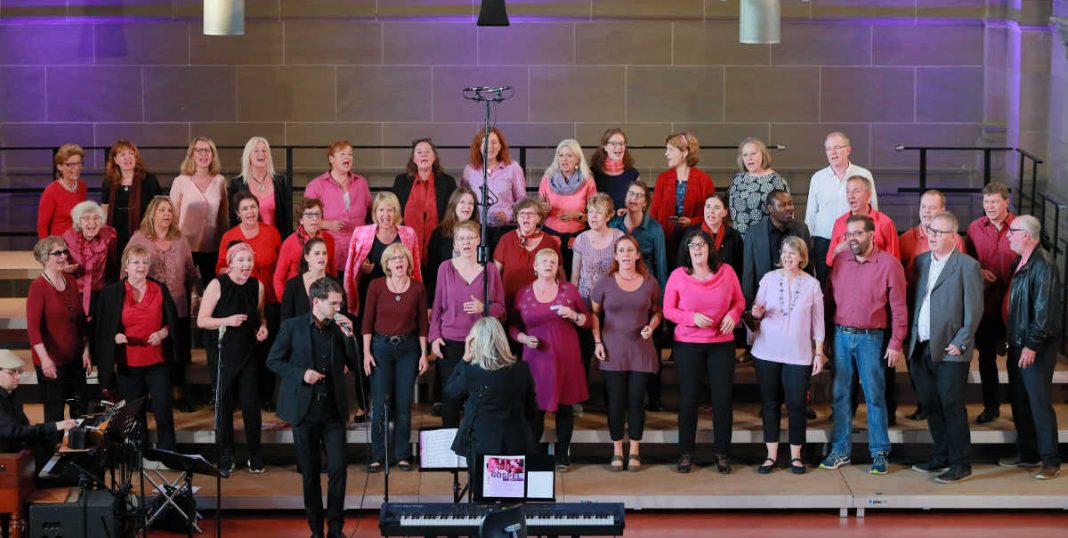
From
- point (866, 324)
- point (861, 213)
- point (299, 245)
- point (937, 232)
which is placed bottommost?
point (866, 324)

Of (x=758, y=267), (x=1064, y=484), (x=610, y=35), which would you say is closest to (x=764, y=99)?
(x=610, y=35)

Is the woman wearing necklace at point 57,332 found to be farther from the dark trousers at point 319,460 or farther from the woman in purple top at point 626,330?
the woman in purple top at point 626,330

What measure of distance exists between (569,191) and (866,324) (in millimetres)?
2085

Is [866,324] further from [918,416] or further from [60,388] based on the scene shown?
[60,388]

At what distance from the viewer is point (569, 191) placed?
407 inches

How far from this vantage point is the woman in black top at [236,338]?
957 cm

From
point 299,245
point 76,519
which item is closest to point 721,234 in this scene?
point 299,245

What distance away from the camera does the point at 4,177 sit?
13.4 meters

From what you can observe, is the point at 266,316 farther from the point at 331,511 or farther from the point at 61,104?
the point at 61,104

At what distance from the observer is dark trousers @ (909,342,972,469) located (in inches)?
380

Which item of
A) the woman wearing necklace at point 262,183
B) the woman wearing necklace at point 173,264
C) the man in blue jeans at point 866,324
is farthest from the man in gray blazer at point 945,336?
the woman wearing necklace at point 173,264

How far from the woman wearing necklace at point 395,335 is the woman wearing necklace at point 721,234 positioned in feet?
5.49

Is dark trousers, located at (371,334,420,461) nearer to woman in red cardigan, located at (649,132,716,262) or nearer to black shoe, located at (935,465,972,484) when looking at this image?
woman in red cardigan, located at (649,132,716,262)

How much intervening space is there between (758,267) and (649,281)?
2.47ft
